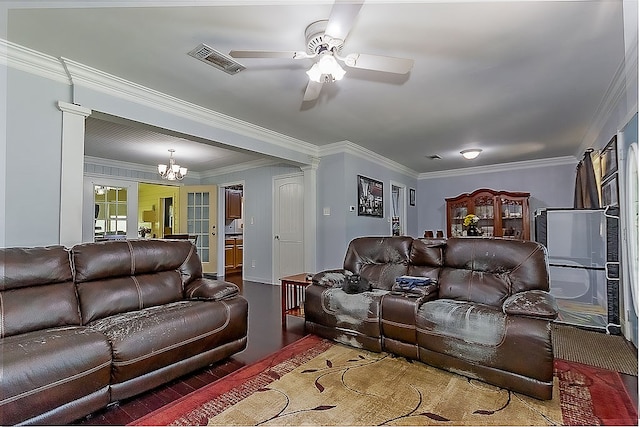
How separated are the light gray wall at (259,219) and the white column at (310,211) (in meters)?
0.74

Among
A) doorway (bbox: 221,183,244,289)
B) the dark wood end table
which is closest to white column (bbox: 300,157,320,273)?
the dark wood end table

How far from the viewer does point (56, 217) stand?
8.75 ft

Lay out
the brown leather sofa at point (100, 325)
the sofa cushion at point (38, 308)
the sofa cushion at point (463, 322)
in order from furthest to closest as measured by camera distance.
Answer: the sofa cushion at point (463, 322) → the sofa cushion at point (38, 308) → the brown leather sofa at point (100, 325)

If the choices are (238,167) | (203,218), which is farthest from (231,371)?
(203,218)

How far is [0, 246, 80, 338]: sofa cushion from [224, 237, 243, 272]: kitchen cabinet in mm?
5213

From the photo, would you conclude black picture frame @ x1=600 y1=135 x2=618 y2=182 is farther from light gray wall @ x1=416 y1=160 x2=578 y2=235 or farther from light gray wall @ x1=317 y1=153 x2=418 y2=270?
light gray wall @ x1=317 y1=153 x2=418 y2=270

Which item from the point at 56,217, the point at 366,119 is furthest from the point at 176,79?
the point at 366,119

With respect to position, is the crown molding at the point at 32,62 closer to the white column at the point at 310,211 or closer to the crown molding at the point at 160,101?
the crown molding at the point at 160,101

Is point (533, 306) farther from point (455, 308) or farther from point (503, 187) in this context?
point (503, 187)

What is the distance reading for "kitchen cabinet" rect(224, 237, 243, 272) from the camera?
293 inches

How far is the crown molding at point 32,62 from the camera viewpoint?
2.41 m

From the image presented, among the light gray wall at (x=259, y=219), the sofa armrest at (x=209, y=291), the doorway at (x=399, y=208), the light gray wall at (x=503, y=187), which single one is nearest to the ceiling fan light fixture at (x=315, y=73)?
the sofa armrest at (x=209, y=291)

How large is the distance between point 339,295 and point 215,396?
1313mm

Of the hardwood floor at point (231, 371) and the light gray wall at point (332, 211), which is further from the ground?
the light gray wall at point (332, 211)
